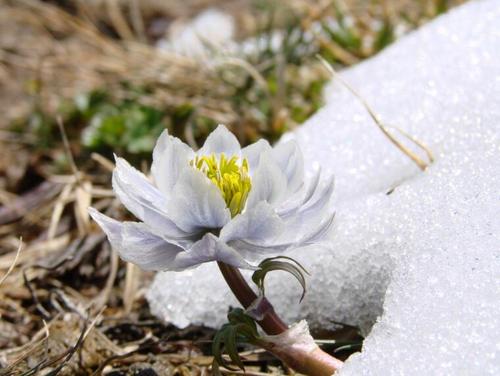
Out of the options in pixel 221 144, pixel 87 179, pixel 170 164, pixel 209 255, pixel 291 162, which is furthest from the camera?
pixel 87 179

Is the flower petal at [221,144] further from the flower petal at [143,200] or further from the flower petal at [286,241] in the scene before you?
the flower petal at [286,241]

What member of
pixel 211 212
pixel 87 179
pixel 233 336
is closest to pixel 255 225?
pixel 211 212

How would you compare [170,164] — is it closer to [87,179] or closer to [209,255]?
[209,255]

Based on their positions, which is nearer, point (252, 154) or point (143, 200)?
point (143, 200)

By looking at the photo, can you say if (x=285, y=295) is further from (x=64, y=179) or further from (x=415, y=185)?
(x=64, y=179)

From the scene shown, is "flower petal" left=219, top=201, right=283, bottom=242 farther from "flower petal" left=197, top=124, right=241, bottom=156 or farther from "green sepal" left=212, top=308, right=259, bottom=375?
"flower petal" left=197, top=124, right=241, bottom=156

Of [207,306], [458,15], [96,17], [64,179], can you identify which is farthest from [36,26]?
[207,306]
